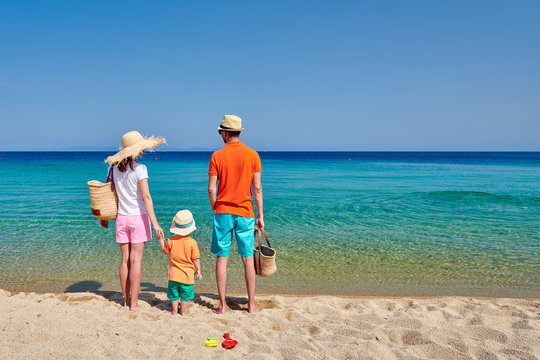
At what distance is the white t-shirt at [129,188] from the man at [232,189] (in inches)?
32.3

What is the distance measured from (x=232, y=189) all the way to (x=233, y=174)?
7.1 inches

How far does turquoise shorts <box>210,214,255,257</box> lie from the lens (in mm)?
4355

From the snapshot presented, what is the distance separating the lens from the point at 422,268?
6.65 m

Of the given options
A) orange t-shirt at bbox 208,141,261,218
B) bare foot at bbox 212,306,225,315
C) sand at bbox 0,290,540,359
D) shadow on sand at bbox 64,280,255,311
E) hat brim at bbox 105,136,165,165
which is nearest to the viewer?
sand at bbox 0,290,540,359

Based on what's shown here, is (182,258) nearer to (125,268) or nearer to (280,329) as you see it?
(125,268)

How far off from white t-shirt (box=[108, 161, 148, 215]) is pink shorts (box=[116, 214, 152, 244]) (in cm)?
6

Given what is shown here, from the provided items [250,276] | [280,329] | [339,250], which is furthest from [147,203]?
[339,250]

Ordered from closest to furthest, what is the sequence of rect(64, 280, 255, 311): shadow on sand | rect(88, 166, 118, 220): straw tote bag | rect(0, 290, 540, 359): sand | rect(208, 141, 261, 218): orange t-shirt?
rect(0, 290, 540, 359): sand < rect(88, 166, 118, 220): straw tote bag < rect(208, 141, 261, 218): orange t-shirt < rect(64, 280, 255, 311): shadow on sand

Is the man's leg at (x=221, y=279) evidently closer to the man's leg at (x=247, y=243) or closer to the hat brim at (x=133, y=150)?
the man's leg at (x=247, y=243)

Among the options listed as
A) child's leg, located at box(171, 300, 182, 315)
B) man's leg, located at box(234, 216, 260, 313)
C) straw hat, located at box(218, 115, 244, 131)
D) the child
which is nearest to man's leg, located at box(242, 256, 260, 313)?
man's leg, located at box(234, 216, 260, 313)

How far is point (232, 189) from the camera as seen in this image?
430 cm

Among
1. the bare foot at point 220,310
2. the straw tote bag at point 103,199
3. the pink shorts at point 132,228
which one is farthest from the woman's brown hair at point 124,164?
the bare foot at point 220,310

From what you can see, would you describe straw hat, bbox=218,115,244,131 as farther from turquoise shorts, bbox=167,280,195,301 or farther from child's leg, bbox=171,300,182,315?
child's leg, bbox=171,300,182,315

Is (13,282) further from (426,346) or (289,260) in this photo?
(426,346)
